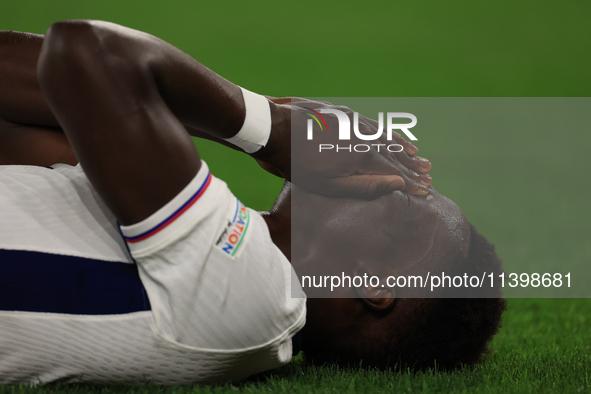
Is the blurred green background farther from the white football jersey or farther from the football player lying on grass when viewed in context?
the white football jersey

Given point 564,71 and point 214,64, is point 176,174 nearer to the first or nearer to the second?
point 214,64

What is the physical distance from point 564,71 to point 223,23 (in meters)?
4.63

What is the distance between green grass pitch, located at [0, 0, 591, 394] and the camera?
15.9ft

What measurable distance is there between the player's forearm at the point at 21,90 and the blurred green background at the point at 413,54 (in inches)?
141

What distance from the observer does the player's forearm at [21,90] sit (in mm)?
1540

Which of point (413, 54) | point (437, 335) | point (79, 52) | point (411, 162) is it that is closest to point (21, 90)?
point (79, 52)

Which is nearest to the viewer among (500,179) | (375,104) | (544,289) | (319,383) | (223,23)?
(319,383)

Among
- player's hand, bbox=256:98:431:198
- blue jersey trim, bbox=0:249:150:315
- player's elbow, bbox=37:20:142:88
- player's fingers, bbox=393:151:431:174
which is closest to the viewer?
player's elbow, bbox=37:20:142:88

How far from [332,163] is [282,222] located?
222 mm

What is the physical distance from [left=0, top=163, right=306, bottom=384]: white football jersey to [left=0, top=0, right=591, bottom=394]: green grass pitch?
297cm

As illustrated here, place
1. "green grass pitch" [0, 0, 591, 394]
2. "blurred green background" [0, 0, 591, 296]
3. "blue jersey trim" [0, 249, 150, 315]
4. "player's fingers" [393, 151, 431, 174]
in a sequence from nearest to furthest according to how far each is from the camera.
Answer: "blue jersey trim" [0, 249, 150, 315], "player's fingers" [393, 151, 431, 174], "green grass pitch" [0, 0, 591, 394], "blurred green background" [0, 0, 591, 296]

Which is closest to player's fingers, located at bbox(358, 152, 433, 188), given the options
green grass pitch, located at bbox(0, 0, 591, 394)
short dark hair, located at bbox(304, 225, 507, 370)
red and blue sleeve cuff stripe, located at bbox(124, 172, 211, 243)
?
Answer: short dark hair, located at bbox(304, 225, 507, 370)

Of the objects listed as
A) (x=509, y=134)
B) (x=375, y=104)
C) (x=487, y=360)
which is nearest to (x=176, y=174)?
(x=487, y=360)

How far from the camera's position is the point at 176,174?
3.43 feet
